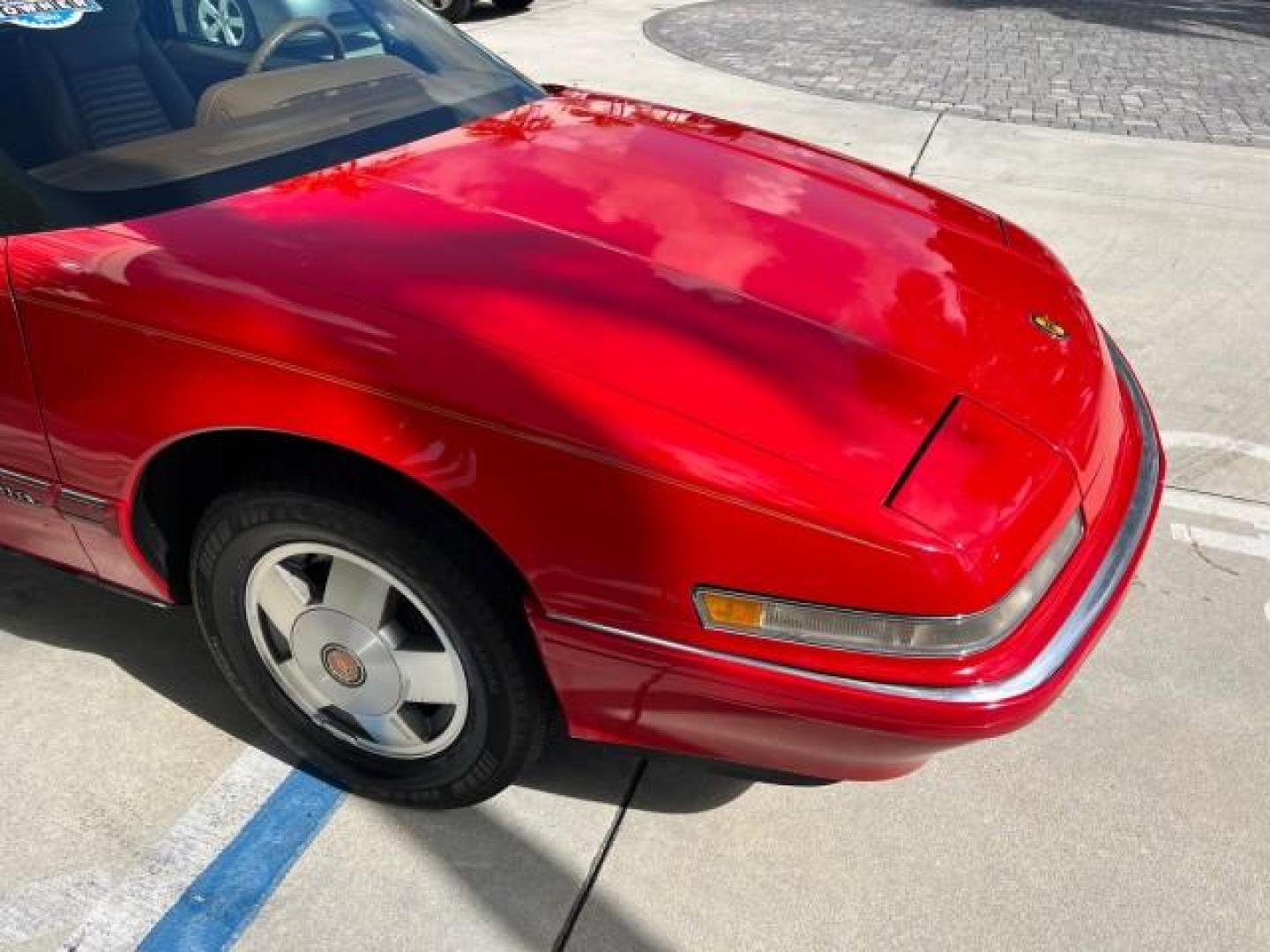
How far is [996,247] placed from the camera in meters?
2.59

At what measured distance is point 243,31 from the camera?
2867 millimetres

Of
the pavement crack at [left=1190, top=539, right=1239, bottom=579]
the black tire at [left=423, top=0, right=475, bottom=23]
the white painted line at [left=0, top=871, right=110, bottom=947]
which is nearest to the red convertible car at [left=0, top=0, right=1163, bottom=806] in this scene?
the white painted line at [left=0, top=871, right=110, bottom=947]

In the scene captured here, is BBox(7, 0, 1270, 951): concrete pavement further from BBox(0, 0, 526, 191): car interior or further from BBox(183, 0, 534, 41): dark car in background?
BBox(183, 0, 534, 41): dark car in background

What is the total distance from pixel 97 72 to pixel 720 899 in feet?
6.83

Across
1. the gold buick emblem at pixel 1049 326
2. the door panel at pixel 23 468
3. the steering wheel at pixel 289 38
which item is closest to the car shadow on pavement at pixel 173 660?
the door panel at pixel 23 468

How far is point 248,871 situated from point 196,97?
1623mm

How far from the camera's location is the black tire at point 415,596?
1833 mm

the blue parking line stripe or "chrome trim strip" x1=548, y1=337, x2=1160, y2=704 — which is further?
the blue parking line stripe

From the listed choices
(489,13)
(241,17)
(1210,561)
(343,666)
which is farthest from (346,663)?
(489,13)

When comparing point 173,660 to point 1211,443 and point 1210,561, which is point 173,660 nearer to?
point 1210,561

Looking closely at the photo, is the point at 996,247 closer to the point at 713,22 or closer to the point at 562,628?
the point at 562,628

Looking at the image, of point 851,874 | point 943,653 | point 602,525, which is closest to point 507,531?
point 602,525

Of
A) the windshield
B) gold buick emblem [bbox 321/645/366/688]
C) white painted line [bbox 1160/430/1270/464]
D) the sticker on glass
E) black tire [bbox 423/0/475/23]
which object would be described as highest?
the sticker on glass

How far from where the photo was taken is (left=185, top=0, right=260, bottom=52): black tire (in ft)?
8.84
